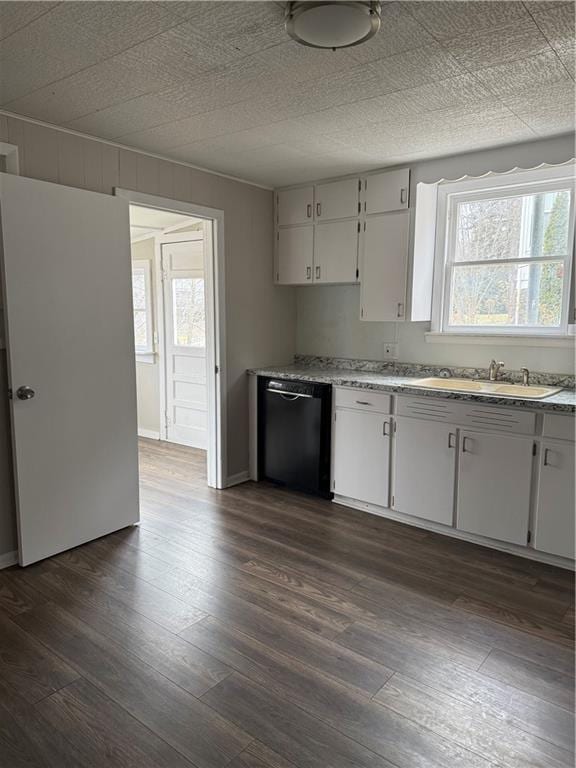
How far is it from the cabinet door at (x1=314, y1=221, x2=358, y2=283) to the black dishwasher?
0.89 m

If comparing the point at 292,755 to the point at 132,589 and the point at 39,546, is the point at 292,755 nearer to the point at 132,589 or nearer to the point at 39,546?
the point at 132,589

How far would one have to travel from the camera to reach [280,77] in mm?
2240

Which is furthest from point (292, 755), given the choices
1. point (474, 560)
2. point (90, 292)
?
point (90, 292)

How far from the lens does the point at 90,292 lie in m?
3.01

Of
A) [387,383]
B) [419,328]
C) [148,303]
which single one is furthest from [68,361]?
[148,303]

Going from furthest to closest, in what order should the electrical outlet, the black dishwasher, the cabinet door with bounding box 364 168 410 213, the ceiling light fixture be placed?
the electrical outlet
the black dishwasher
the cabinet door with bounding box 364 168 410 213
the ceiling light fixture

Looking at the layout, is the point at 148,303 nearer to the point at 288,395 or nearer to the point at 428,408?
the point at 288,395

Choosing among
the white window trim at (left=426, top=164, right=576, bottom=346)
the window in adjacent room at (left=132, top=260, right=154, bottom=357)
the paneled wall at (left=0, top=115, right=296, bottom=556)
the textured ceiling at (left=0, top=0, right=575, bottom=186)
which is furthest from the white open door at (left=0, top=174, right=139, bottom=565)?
the window in adjacent room at (left=132, top=260, right=154, bottom=357)

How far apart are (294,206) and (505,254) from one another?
167 centimetres

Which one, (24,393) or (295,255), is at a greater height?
(295,255)

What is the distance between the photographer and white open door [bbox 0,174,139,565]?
107 inches

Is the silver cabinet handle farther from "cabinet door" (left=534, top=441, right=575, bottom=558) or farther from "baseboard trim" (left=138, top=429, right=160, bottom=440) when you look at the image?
"baseboard trim" (left=138, top=429, right=160, bottom=440)

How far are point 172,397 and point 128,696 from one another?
3.80 meters

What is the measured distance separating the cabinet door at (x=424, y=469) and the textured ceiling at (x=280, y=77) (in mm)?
1745
